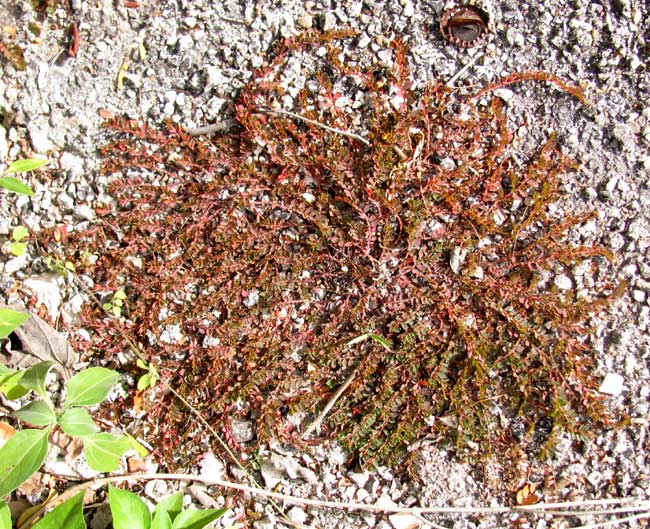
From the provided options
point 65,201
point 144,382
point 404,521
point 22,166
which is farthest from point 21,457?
point 404,521

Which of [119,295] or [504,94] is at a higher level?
[504,94]

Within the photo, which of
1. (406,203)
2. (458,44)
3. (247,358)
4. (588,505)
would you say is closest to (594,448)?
(588,505)

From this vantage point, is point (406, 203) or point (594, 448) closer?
point (594, 448)

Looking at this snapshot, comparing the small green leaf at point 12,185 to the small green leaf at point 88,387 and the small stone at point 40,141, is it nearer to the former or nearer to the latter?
the small stone at point 40,141

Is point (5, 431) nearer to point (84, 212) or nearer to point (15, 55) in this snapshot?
point (84, 212)

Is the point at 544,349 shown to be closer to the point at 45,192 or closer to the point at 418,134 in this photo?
the point at 418,134
